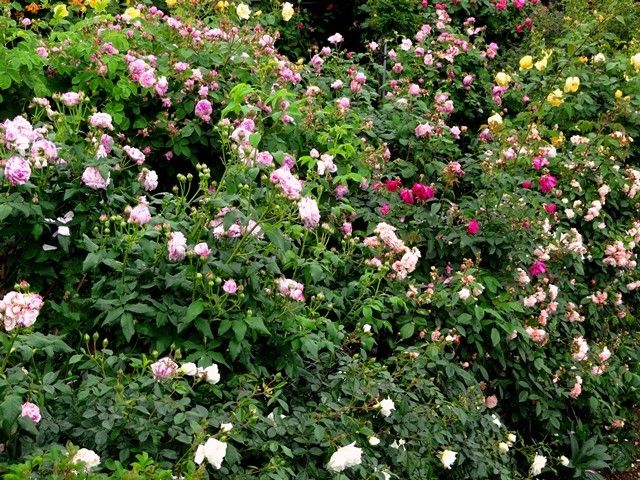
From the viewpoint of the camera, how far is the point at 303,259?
126 inches

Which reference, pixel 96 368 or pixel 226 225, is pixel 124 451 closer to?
pixel 96 368

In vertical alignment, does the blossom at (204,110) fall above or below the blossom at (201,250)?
below

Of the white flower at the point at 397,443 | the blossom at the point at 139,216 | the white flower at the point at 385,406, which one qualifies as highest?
the blossom at the point at 139,216

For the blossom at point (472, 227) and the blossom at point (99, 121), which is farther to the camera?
the blossom at point (472, 227)

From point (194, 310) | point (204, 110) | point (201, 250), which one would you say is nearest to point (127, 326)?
point (194, 310)

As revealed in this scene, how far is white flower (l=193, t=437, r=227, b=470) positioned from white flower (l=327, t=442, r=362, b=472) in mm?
398

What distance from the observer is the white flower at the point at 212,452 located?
2.24 meters

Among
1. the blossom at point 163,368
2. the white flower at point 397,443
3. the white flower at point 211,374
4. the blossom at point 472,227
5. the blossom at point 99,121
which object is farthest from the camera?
the blossom at point 472,227

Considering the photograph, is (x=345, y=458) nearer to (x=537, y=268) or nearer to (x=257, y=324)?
(x=257, y=324)

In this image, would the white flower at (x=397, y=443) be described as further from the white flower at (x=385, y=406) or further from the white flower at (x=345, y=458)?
the white flower at (x=345, y=458)

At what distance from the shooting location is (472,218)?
3984 millimetres

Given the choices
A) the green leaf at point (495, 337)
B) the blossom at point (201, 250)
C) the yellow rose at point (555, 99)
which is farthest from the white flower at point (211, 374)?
the yellow rose at point (555, 99)

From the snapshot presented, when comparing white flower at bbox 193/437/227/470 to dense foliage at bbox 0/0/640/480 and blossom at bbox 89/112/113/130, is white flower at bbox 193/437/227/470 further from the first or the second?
blossom at bbox 89/112/113/130

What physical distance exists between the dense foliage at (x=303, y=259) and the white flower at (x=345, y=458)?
0.06 feet
